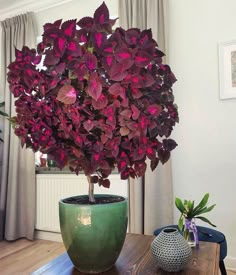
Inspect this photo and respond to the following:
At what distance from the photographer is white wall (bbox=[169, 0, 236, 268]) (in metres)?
2.29

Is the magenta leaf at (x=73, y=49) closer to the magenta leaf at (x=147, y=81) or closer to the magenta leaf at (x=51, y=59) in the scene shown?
the magenta leaf at (x=51, y=59)

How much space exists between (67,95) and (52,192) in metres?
2.50

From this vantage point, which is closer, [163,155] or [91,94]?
[91,94]

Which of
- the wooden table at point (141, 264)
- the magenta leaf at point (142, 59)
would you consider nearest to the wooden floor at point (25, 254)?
the wooden table at point (141, 264)

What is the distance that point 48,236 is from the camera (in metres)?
3.04

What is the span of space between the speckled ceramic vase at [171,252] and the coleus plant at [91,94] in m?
0.24

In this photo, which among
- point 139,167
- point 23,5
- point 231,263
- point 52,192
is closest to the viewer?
point 139,167

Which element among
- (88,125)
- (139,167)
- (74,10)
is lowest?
(139,167)

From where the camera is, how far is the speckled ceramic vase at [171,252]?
31.0 inches

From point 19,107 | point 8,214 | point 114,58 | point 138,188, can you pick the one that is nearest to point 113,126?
point 114,58

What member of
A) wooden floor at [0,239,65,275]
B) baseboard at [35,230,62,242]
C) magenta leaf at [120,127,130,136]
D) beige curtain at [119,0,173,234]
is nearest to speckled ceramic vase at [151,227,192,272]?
magenta leaf at [120,127,130,136]

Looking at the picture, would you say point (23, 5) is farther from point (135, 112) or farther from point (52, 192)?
point (135, 112)

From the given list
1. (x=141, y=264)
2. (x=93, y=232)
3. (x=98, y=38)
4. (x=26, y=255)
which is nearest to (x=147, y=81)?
(x=98, y=38)

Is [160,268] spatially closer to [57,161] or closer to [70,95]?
[57,161]
